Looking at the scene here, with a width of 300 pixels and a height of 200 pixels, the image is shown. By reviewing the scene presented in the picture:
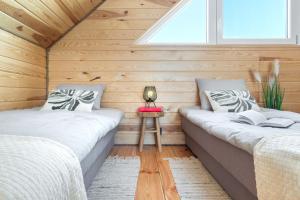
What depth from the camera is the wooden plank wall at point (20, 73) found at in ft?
7.30

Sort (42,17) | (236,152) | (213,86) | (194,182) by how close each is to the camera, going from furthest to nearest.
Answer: (213,86) < (42,17) < (194,182) < (236,152)

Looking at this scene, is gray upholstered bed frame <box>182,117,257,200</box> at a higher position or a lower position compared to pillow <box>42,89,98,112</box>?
lower

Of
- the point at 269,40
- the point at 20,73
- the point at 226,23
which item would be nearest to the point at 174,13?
the point at 226,23

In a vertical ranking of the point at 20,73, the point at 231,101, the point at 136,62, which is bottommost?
the point at 231,101

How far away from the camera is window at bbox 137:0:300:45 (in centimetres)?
310

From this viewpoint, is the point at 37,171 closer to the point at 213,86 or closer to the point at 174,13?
the point at 213,86

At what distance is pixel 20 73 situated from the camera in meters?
2.49

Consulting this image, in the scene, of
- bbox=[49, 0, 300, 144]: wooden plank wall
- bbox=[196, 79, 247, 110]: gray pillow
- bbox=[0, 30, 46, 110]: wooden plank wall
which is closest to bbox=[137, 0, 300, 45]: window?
bbox=[49, 0, 300, 144]: wooden plank wall

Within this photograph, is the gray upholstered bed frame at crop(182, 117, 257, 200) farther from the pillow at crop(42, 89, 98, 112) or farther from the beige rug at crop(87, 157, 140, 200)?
the pillow at crop(42, 89, 98, 112)

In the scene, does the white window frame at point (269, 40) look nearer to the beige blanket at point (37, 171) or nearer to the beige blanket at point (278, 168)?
the beige blanket at point (278, 168)

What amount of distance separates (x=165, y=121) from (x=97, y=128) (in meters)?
1.61

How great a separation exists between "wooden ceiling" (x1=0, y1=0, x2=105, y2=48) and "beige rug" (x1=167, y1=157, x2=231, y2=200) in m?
1.88

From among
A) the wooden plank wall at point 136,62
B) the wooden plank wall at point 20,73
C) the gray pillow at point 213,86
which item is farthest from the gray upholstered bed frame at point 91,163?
the gray pillow at point 213,86

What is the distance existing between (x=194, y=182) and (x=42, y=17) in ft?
6.82
